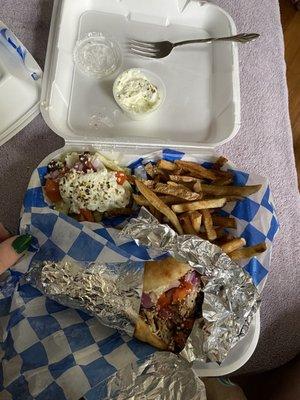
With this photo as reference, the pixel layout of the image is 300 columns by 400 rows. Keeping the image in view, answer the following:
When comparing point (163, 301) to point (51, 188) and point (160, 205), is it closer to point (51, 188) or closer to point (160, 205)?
point (160, 205)

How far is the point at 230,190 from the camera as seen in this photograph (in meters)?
1.04

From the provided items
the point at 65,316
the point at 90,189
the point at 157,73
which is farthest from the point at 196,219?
the point at 157,73

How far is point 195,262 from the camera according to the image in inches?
36.6

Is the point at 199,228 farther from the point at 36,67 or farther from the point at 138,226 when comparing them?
the point at 36,67

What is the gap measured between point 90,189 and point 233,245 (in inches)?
13.2

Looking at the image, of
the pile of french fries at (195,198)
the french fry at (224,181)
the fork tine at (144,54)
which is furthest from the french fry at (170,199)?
the fork tine at (144,54)

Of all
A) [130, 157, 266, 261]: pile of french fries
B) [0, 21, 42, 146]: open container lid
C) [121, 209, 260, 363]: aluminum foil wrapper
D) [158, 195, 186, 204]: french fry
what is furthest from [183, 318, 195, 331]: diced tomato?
[0, 21, 42, 146]: open container lid

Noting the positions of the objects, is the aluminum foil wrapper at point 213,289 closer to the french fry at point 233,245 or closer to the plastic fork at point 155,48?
the french fry at point 233,245

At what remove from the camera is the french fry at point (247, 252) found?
0.98 meters

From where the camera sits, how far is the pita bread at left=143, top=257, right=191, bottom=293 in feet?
3.05

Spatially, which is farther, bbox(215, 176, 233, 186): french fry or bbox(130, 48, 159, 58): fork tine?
bbox(130, 48, 159, 58): fork tine

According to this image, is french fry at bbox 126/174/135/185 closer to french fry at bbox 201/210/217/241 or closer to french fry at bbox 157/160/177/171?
french fry at bbox 157/160/177/171

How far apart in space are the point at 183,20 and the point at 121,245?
0.68 meters

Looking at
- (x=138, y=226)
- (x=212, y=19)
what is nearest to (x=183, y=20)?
(x=212, y=19)
